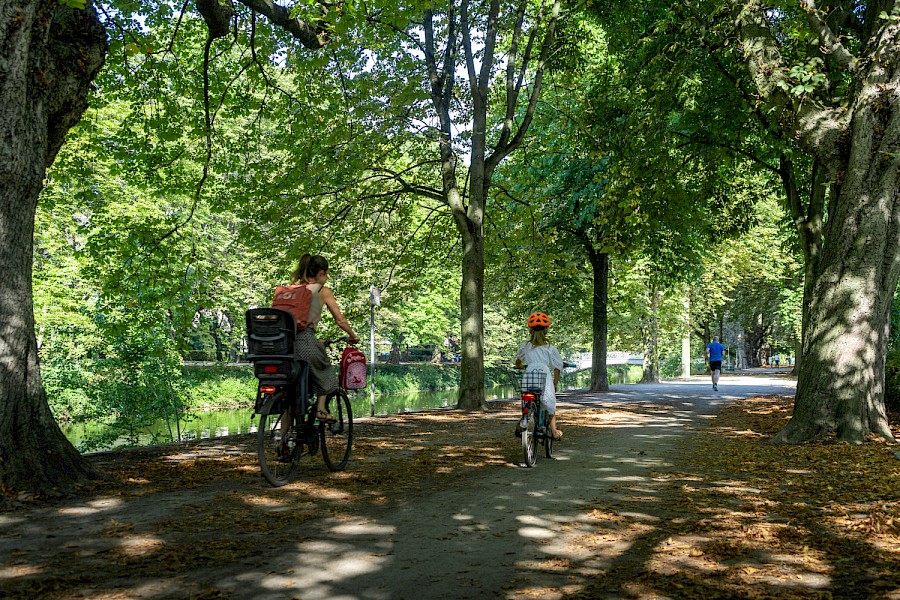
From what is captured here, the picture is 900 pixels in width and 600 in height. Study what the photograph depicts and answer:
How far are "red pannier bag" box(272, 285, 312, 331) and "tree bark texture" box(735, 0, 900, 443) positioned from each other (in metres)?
6.95

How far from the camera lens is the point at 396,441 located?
37.1ft

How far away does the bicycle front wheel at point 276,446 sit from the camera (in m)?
6.93

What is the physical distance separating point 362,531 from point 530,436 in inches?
143

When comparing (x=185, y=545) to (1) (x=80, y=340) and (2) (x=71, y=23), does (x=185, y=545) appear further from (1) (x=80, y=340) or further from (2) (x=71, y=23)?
(1) (x=80, y=340)

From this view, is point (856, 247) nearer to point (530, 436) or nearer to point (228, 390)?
point (530, 436)

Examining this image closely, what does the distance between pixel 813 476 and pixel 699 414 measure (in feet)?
32.0

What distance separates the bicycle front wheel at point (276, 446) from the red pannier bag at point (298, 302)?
3.11 ft

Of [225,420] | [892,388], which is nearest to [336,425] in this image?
[892,388]

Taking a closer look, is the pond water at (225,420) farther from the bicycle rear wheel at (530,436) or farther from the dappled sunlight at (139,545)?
the dappled sunlight at (139,545)

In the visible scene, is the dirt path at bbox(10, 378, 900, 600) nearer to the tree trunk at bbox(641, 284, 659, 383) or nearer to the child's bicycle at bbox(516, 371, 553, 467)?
the child's bicycle at bbox(516, 371, 553, 467)

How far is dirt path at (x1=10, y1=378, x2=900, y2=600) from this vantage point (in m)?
4.07

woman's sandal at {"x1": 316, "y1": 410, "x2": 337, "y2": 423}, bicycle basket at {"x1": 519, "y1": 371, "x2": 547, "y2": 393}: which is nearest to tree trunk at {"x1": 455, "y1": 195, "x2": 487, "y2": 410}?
bicycle basket at {"x1": 519, "y1": 371, "x2": 547, "y2": 393}

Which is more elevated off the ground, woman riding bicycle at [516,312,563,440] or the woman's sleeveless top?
the woman's sleeveless top

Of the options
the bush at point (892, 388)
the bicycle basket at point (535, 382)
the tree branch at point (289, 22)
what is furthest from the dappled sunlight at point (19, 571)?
the bush at point (892, 388)
